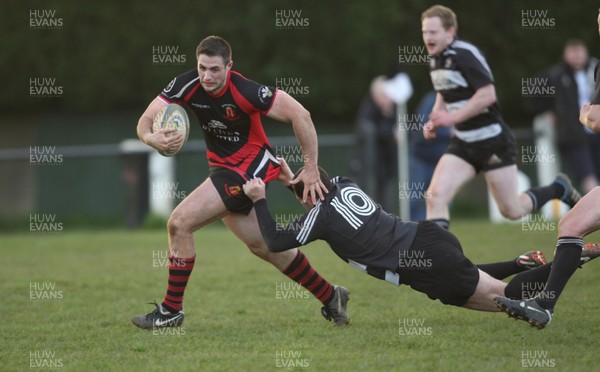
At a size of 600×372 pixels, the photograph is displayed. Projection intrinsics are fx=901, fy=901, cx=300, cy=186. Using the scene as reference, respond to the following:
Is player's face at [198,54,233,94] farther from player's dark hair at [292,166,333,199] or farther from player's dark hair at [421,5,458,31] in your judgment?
player's dark hair at [421,5,458,31]

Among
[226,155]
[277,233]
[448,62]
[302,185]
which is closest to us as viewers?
[277,233]

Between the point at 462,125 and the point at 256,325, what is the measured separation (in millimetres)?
2783

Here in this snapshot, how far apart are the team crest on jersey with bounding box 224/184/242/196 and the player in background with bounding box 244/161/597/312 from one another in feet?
1.64

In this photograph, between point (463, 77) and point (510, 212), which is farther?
point (510, 212)

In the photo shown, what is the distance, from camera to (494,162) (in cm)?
792

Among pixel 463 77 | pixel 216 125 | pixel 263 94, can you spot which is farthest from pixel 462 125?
pixel 216 125

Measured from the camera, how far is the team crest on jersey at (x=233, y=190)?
20.9ft

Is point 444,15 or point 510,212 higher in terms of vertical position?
point 444,15

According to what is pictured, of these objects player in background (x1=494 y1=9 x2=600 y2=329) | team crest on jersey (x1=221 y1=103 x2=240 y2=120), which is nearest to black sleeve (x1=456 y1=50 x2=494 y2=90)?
player in background (x1=494 y1=9 x2=600 y2=329)

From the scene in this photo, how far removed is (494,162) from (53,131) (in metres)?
10.4

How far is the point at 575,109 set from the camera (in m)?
12.7

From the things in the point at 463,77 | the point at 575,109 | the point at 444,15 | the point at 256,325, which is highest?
the point at 444,15

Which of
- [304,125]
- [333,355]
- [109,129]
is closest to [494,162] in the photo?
[304,125]

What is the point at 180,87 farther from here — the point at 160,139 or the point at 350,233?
the point at 350,233
